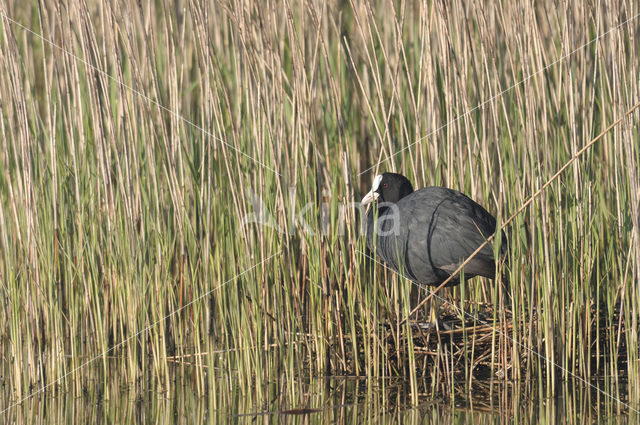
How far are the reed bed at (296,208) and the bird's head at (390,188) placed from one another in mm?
74

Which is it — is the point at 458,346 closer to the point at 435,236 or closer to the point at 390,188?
the point at 435,236

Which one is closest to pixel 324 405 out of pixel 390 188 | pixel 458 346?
pixel 458 346

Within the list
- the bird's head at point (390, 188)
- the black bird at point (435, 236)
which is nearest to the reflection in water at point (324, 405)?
the black bird at point (435, 236)

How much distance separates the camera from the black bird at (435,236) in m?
3.30

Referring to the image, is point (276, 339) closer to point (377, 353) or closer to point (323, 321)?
point (323, 321)

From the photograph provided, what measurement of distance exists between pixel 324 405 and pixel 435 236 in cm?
89

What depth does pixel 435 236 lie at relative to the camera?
11.1ft

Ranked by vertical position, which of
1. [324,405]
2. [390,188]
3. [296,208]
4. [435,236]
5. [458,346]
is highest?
[390,188]

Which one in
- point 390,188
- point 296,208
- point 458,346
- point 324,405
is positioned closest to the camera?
point 324,405

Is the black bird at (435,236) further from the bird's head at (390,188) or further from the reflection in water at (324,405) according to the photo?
the reflection in water at (324,405)

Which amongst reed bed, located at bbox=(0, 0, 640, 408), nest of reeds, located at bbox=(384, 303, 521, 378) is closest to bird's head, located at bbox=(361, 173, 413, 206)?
reed bed, located at bbox=(0, 0, 640, 408)

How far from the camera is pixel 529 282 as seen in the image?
3240 mm

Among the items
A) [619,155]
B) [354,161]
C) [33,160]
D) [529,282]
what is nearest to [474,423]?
[529,282]

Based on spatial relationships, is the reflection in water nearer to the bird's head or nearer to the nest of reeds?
the nest of reeds
